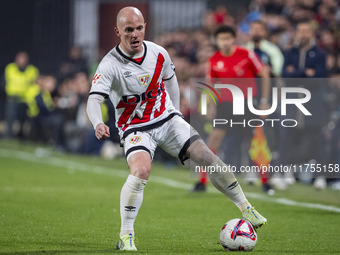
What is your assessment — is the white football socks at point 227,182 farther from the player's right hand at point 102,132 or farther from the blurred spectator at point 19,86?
the blurred spectator at point 19,86

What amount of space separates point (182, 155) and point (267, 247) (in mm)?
1179

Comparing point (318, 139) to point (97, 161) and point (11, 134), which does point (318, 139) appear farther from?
point (11, 134)

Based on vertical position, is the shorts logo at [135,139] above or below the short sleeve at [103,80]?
below

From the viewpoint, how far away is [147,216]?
9.48 metres

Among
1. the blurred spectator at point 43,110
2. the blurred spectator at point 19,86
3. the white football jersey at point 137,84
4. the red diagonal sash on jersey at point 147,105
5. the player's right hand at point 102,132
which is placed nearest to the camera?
the player's right hand at point 102,132

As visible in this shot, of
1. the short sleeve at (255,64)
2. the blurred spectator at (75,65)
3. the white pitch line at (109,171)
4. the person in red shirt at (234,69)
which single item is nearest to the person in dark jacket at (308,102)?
the person in red shirt at (234,69)

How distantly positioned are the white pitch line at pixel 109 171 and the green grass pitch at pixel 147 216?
4 cm

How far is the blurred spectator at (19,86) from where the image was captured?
890 inches

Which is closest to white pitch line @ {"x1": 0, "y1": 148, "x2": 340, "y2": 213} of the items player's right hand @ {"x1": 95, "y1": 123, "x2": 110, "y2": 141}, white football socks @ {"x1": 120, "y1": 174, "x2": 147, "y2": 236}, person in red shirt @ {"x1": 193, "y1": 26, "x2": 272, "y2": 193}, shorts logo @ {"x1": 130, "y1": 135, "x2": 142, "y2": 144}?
person in red shirt @ {"x1": 193, "y1": 26, "x2": 272, "y2": 193}

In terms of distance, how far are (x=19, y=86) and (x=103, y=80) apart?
53.0ft

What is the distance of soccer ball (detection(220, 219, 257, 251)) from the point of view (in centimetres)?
687

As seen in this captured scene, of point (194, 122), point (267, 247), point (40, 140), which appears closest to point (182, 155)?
point (267, 247)

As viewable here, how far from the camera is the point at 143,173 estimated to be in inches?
272

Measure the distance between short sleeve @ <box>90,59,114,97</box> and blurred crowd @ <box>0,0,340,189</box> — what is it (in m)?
5.60
